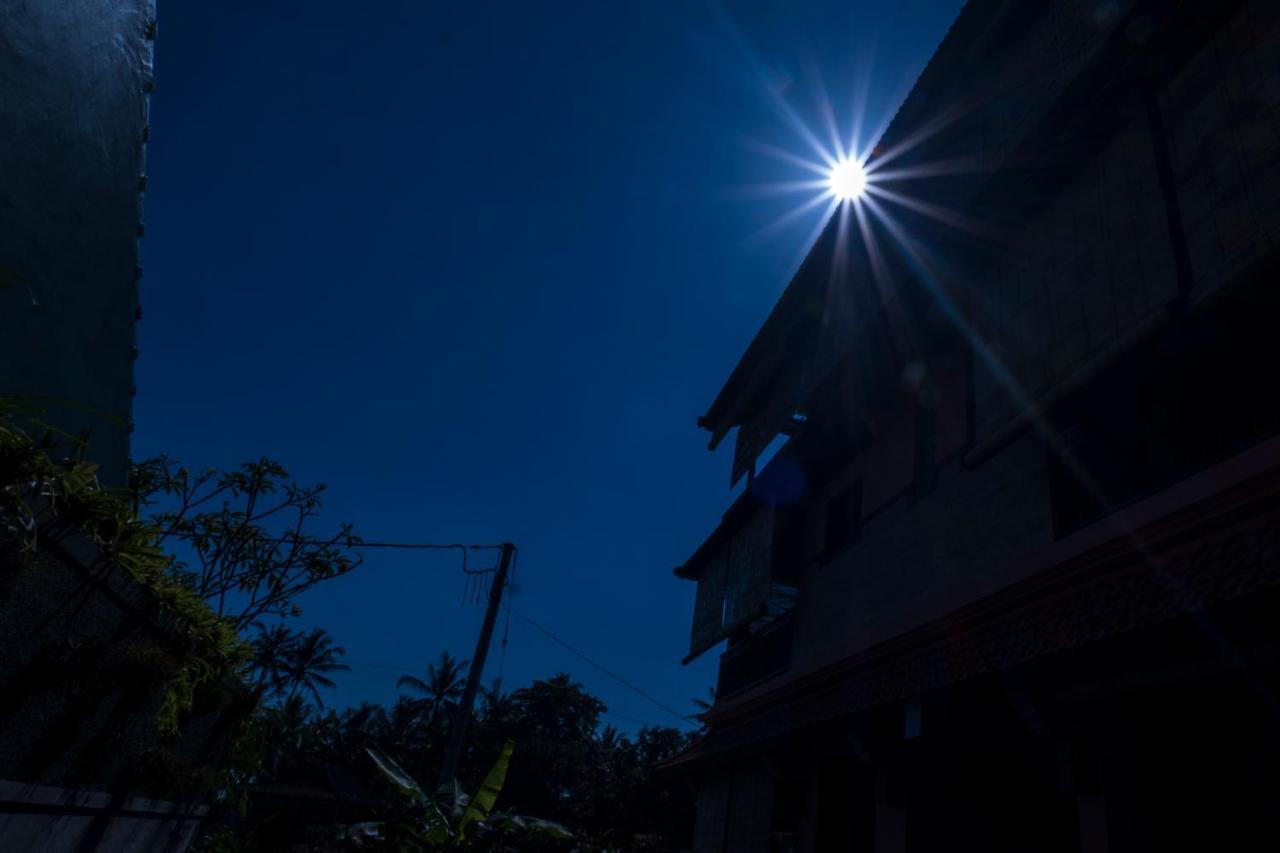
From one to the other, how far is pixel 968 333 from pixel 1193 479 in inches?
105

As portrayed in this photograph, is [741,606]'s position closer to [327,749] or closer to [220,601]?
[220,601]

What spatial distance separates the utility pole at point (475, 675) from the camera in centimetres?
1314

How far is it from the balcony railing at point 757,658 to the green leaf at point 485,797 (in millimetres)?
5110

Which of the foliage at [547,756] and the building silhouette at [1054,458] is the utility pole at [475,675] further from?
the foliage at [547,756]

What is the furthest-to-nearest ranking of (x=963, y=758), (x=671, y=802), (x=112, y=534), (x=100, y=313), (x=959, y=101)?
(x=671, y=802), (x=959, y=101), (x=963, y=758), (x=100, y=313), (x=112, y=534)

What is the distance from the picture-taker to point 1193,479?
16.0ft

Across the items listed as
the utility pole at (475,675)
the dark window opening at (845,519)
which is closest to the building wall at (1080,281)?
the dark window opening at (845,519)

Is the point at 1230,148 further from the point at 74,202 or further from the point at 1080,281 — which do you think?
the point at 74,202

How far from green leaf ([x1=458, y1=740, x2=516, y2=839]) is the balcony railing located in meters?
5.11

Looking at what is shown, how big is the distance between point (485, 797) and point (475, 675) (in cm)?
654

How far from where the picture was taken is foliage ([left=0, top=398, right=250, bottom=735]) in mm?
2430

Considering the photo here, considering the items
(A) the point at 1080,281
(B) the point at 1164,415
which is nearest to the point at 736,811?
(B) the point at 1164,415

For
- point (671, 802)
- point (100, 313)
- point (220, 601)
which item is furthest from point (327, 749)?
point (100, 313)

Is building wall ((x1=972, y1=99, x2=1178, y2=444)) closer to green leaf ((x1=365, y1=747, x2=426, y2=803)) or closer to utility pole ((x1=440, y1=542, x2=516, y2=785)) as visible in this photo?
green leaf ((x1=365, y1=747, x2=426, y2=803))
